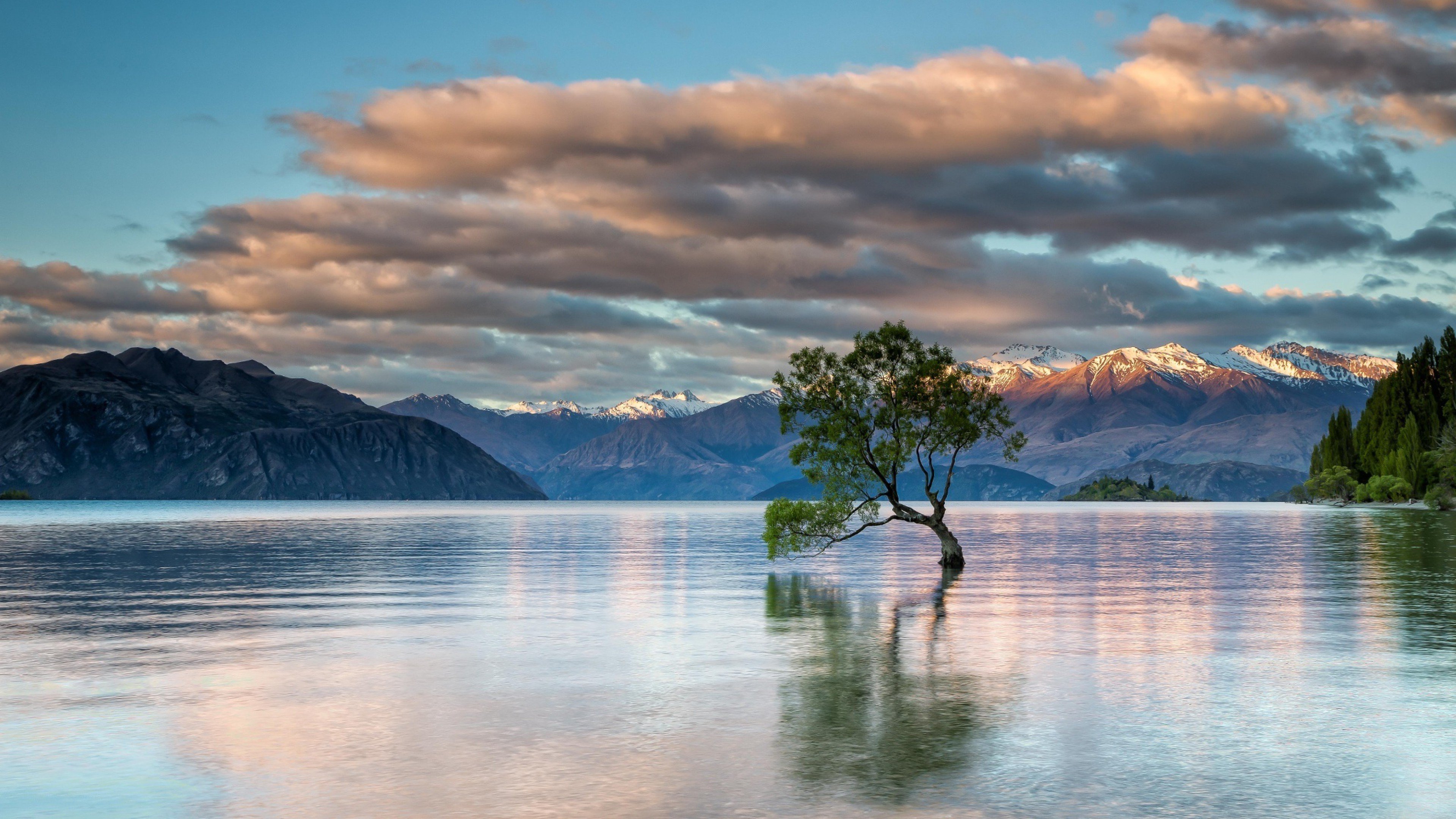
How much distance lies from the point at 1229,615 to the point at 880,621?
13890mm

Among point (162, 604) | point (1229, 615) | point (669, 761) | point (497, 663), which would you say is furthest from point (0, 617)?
point (1229, 615)

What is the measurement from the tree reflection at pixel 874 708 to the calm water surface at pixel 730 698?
0.12 meters

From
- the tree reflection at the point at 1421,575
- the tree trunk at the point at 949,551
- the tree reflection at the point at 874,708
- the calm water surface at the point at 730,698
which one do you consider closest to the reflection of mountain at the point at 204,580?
the calm water surface at the point at 730,698

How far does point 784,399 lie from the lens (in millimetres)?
72062

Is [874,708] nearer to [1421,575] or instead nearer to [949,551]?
[949,551]

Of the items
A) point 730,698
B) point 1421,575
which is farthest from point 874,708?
point 1421,575

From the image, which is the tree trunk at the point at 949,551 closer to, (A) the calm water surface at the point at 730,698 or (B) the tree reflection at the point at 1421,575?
(A) the calm water surface at the point at 730,698

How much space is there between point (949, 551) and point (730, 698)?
49002 mm

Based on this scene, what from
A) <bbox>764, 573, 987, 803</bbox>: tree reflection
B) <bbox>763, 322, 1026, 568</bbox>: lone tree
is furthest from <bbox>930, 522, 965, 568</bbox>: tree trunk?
<bbox>764, 573, 987, 803</bbox>: tree reflection

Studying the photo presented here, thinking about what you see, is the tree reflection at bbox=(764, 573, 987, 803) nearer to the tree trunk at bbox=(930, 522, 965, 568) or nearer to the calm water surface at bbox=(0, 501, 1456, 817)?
the calm water surface at bbox=(0, 501, 1456, 817)

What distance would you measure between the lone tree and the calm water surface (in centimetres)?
843

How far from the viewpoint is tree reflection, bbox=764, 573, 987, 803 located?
19078mm

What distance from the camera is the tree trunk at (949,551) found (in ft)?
238

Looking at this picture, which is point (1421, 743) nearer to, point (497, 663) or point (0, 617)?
point (497, 663)
